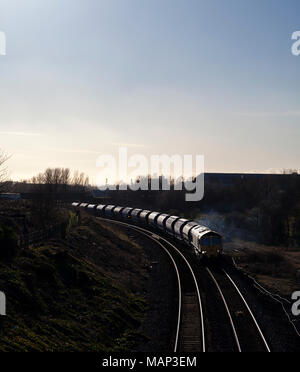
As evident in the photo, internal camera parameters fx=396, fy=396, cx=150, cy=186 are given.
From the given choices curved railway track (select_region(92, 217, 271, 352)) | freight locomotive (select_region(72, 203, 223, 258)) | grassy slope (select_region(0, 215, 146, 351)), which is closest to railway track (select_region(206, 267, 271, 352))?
curved railway track (select_region(92, 217, 271, 352))

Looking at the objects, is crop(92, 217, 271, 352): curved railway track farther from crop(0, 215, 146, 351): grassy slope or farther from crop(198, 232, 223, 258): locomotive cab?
crop(198, 232, 223, 258): locomotive cab

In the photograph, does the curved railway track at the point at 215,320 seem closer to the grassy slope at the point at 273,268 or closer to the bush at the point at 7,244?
the grassy slope at the point at 273,268

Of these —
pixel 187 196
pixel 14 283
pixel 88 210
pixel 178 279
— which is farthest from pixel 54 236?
pixel 187 196

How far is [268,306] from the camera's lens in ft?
80.3

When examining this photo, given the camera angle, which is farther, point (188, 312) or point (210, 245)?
point (210, 245)

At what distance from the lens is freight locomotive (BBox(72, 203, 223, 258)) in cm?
3566

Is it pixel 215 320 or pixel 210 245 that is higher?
pixel 210 245

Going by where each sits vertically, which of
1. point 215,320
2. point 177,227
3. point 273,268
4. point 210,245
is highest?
point 177,227

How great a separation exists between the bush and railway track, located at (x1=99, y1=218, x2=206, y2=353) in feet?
35.5

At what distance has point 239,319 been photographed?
69.9 ft

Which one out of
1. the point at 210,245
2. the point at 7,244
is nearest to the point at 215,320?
the point at 7,244

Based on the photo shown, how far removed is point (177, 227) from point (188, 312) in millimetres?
25729

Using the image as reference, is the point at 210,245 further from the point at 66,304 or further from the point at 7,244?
the point at 7,244

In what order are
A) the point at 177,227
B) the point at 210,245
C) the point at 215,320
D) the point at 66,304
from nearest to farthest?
1. the point at 215,320
2. the point at 66,304
3. the point at 210,245
4. the point at 177,227
